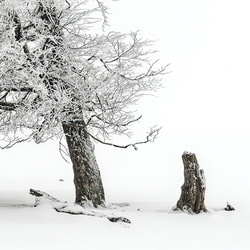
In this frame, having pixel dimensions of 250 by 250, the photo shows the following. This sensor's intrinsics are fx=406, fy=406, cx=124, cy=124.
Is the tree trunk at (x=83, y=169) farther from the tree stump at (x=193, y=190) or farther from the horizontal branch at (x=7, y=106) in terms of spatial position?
the tree stump at (x=193, y=190)

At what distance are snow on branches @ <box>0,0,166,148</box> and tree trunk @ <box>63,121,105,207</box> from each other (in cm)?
47

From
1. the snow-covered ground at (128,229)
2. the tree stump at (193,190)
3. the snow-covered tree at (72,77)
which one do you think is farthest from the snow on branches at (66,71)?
the snow-covered ground at (128,229)

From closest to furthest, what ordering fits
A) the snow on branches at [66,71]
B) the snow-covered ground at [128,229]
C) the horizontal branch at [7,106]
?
the snow-covered ground at [128,229]
the snow on branches at [66,71]
the horizontal branch at [7,106]

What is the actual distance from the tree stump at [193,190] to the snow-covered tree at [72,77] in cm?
117

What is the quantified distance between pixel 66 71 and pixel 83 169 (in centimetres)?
231

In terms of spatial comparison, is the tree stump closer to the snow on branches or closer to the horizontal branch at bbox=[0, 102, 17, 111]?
the snow on branches

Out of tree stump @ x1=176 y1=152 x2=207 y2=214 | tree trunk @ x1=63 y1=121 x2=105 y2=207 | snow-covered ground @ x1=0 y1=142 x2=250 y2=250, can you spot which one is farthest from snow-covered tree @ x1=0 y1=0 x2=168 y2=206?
snow-covered ground @ x1=0 y1=142 x2=250 y2=250

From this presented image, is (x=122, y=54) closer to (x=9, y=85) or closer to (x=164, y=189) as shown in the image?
(x=9, y=85)

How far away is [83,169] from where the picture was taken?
30.9 ft

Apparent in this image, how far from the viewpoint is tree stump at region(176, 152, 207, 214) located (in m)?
8.80

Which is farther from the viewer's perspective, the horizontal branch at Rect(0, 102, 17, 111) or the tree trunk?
the tree trunk

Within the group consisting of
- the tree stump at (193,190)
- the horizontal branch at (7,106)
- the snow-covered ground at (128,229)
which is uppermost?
the horizontal branch at (7,106)

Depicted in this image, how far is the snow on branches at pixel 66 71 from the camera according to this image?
26.2ft

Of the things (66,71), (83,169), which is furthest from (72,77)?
(83,169)
